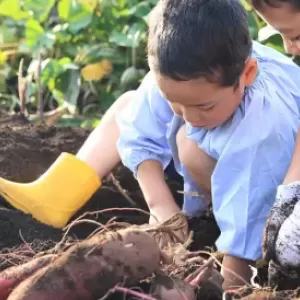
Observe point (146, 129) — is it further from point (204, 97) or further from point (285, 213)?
point (285, 213)

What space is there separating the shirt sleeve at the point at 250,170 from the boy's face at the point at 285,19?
0.54 feet

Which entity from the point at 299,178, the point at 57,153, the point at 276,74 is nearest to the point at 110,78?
the point at 57,153

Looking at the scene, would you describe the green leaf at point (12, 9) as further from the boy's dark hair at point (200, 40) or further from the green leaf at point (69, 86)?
the boy's dark hair at point (200, 40)

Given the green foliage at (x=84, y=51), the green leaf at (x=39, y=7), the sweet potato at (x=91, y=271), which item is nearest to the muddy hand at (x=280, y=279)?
the sweet potato at (x=91, y=271)

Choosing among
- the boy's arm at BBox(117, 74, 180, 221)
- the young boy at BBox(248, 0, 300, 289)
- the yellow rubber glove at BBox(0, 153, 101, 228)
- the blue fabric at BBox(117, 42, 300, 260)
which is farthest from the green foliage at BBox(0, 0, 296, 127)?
the young boy at BBox(248, 0, 300, 289)

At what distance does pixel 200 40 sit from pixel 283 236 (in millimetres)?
460

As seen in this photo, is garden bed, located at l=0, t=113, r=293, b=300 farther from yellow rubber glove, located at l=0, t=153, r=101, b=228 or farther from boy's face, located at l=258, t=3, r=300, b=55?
boy's face, located at l=258, t=3, r=300, b=55

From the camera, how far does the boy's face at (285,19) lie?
5.72 ft

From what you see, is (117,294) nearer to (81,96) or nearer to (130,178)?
(130,178)

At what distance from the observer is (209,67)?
166cm

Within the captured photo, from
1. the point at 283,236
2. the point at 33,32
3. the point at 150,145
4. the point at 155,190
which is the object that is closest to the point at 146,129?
the point at 150,145

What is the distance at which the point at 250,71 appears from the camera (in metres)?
1.80

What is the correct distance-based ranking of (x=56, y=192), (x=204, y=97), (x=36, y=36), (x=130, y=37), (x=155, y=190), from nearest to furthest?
1. (x=204, y=97)
2. (x=155, y=190)
3. (x=56, y=192)
4. (x=130, y=37)
5. (x=36, y=36)

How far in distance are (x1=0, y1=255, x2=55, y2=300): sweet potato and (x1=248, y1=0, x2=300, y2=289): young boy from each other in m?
0.48
